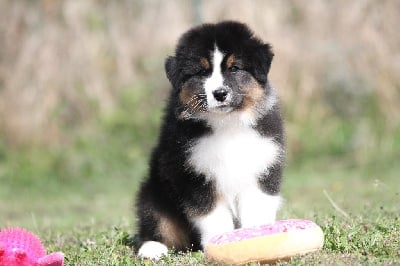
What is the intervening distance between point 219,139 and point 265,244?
1.06 metres

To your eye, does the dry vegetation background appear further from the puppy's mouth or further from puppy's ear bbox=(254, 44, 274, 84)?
the puppy's mouth

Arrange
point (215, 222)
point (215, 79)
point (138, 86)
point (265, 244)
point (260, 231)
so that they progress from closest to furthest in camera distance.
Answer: point (265, 244) < point (260, 231) < point (215, 222) < point (215, 79) < point (138, 86)

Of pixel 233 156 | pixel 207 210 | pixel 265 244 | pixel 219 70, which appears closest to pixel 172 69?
pixel 219 70

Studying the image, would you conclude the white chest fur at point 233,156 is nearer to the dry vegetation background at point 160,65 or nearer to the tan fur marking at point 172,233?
the tan fur marking at point 172,233

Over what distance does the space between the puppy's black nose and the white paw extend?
1238mm

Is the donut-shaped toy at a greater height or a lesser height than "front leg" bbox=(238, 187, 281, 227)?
lesser

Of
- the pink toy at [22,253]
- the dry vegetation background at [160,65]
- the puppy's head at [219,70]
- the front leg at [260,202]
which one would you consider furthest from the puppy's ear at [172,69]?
the dry vegetation background at [160,65]

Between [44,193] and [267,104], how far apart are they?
792cm

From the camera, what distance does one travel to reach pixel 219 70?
19.1 ft

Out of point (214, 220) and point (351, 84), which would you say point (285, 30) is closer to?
point (351, 84)

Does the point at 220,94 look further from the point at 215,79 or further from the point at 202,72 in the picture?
the point at 202,72

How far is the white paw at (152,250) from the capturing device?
5898 mm

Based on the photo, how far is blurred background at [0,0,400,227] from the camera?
1358 cm

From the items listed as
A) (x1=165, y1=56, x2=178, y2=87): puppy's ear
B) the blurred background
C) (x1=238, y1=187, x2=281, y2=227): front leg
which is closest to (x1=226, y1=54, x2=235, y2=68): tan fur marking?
(x1=165, y1=56, x2=178, y2=87): puppy's ear
